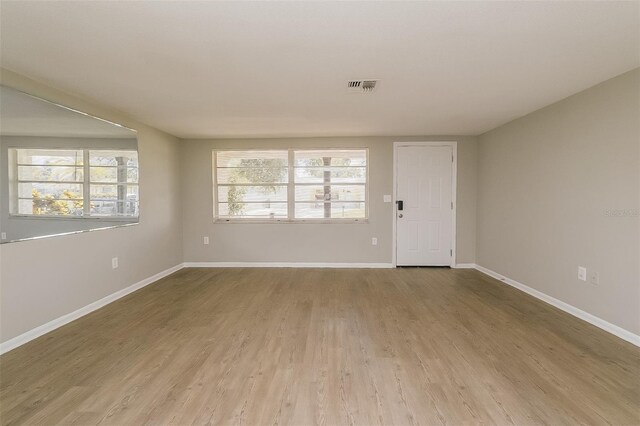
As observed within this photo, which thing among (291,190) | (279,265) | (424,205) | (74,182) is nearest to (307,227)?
(291,190)

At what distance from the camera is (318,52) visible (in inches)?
83.0

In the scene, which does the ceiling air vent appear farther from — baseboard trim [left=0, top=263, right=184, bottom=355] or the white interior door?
baseboard trim [left=0, top=263, right=184, bottom=355]

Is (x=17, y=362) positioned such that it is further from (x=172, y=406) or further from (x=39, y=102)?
(x=39, y=102)

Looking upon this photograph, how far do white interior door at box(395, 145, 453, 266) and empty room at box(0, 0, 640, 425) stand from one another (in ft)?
1.56

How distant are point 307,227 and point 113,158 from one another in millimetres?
2950

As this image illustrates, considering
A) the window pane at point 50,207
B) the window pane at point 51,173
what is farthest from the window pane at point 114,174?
the window pane at point 50,207

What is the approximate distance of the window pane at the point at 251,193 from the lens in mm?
5215

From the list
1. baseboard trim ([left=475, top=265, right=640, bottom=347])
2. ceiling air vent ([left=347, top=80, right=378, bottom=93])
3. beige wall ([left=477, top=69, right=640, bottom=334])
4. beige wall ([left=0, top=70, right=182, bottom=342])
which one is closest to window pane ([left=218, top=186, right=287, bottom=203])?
beige wall ([left=0, top=70, right=182, bottom=342])

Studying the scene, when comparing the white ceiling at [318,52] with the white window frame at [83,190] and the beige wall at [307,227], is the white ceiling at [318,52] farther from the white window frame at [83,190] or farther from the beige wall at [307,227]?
the beige wall at [307,227]

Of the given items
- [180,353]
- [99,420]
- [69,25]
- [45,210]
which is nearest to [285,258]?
[180,353]

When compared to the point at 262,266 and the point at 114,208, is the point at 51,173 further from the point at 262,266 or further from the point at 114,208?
the point at 262,266

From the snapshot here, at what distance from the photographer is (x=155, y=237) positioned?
4.39 m

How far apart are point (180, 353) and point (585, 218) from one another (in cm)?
396

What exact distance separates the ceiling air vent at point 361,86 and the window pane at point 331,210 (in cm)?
257
